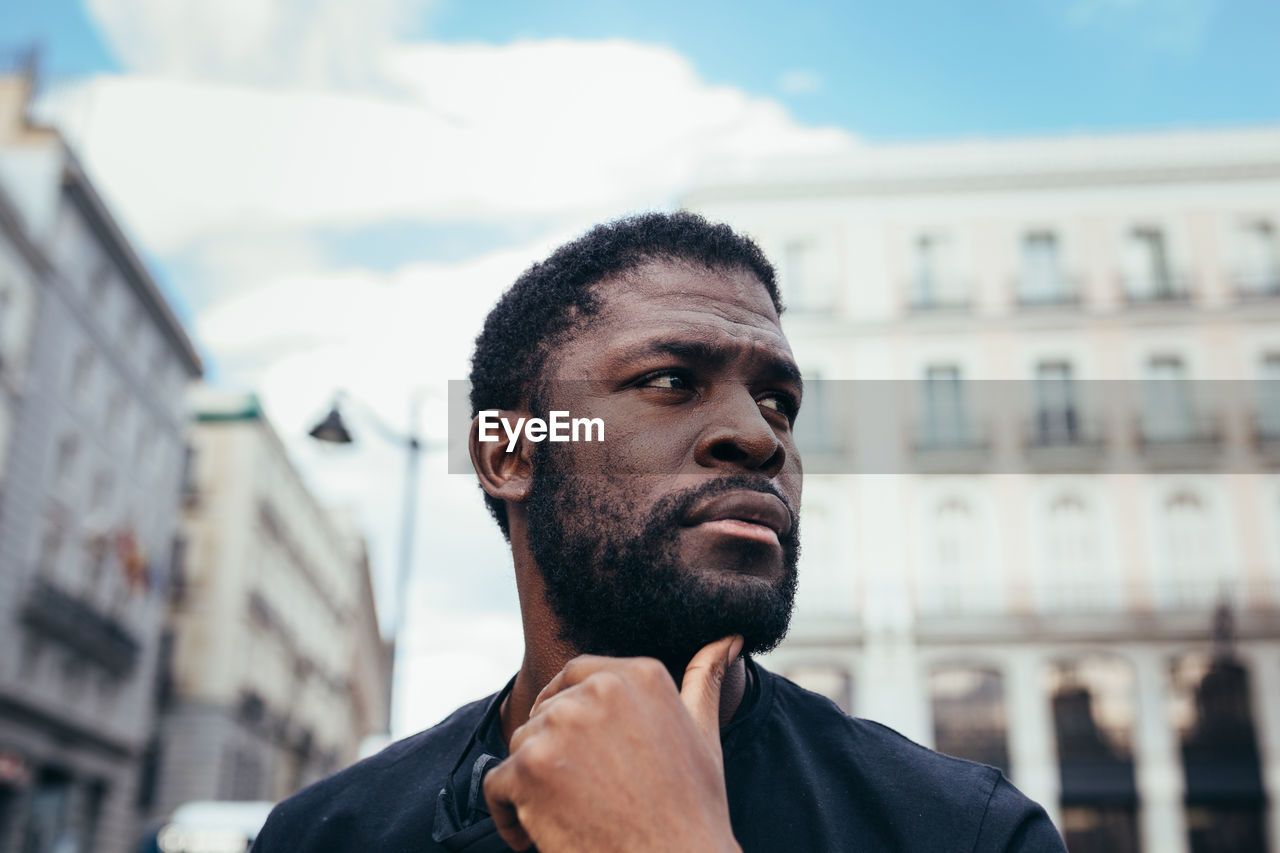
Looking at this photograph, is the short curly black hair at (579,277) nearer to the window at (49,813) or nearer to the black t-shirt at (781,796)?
the black t-shirt at (781,796)

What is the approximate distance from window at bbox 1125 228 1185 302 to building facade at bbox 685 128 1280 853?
68 mm

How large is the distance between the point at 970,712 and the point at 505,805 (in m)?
27.9

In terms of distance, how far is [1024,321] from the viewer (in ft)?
98.8

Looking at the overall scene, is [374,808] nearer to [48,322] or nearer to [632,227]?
[632,227]

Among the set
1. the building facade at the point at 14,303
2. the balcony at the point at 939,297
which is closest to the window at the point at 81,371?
the building facade at the point at 14,303

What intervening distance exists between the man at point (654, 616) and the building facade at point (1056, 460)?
24.4 m

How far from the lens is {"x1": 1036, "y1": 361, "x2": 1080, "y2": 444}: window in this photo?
1131 inches

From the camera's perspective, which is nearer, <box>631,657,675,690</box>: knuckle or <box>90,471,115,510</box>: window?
<box>631,657,675,690</box>: knuckle

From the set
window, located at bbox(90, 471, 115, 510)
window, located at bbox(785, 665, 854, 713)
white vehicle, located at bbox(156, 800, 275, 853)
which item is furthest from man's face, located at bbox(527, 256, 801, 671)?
window, located at bbox(90, 471, 115, 510)

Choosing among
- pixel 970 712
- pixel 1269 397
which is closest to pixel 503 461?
pixel 970 712

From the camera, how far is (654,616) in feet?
5.83

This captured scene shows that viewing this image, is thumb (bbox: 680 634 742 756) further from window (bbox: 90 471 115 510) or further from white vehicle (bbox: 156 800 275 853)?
window (bbox: 90 471 115 510)

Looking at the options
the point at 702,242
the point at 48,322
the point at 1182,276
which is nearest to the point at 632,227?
the point at 702,242

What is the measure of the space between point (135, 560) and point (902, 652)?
890 inches
